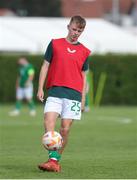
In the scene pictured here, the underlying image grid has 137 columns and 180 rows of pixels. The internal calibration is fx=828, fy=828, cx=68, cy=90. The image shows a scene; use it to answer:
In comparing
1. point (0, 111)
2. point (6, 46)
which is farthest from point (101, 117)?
point (6, 46)

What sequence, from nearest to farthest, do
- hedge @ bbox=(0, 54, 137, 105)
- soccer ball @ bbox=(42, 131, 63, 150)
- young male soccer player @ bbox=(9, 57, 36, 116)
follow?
soccer ball @ bbox=(42, 131, 63, 150) < young male soccer player @ bbox=(9, 57, 36, 116) < hedge @ bbox=(0, 54, 137, 105)

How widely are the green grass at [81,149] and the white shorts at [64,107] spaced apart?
32.4 inches

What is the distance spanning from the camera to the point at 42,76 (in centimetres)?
1228

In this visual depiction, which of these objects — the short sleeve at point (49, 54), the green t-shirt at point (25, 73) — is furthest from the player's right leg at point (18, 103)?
the short sleeve at point (49, 54)

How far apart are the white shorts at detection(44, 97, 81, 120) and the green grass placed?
824 millimetres

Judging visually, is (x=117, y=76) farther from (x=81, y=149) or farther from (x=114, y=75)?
(x=81, y=149)

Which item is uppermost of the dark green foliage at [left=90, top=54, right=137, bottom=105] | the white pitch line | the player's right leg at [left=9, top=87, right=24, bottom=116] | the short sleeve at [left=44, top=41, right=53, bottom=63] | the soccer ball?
the short sleeve at [left=44, top=41, right=53, bottom=63]

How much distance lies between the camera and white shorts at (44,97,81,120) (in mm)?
12343

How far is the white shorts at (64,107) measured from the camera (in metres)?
12.3

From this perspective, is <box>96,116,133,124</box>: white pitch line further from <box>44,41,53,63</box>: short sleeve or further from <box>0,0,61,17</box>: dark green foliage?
<box>0,0,61,17</box>: dark green foliage

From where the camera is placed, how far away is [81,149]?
1698cm

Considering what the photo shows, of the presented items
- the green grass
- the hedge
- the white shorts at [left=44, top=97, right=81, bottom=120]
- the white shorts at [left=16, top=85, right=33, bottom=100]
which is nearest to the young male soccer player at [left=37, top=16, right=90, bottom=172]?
the white shorts at [left=44, top=97, right=81, bottom=120]

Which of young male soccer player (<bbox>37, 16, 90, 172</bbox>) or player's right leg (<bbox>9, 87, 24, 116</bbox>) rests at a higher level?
young male soccer player (<bbox>37, 16, 90, 172</bbox>)

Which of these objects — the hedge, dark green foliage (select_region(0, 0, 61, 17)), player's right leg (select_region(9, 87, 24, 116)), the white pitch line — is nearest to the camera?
the white pitch line
